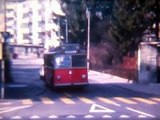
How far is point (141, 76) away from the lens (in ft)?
122

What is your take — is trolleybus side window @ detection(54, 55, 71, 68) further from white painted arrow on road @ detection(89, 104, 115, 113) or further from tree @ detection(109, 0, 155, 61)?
tree @ detection(109, 0, 155, 61)

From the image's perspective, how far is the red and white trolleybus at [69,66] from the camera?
31266 millimetres

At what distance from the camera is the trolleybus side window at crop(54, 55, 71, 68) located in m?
31.4

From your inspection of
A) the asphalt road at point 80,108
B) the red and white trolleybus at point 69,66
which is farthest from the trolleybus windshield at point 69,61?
the asphalt road at point 80,108

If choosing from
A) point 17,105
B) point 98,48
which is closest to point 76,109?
point 17,105

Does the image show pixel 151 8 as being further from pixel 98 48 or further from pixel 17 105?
pixel 17 105

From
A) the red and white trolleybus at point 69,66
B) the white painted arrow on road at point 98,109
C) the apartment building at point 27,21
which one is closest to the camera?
the white painted arrow on road at point 98,109

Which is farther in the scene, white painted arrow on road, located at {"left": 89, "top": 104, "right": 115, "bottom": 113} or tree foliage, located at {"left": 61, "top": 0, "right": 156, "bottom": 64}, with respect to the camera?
tree foliage, located at {"left": 61, "top": 0, "right": 156, "bottom": 64}

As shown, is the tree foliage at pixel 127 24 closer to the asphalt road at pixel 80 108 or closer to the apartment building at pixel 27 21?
the asphalt road at pixel 80 108

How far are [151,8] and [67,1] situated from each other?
25.8 meters

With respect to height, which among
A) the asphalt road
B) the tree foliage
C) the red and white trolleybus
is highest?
the tree foliage

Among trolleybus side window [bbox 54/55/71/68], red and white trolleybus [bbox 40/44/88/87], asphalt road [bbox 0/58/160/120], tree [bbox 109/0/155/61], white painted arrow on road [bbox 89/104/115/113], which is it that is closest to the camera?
asphalt road [bbox 0/58/160/120]

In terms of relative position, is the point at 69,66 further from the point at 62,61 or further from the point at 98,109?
the point at 98,109

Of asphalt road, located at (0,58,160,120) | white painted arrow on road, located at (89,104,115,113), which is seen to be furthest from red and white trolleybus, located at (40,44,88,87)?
white painted arrow on road, located at (89,104,115,113)
